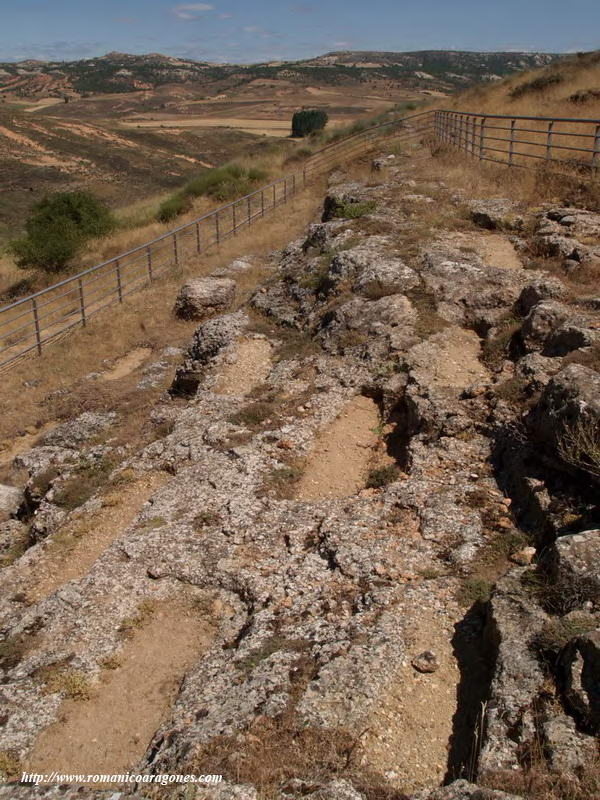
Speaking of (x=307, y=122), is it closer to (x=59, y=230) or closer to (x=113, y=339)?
(x=59, y=230)

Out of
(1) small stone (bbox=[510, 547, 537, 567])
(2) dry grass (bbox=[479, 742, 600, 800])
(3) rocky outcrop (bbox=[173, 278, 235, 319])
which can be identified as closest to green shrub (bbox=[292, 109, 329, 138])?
(3) rocky outcrop (bbox=[173, 278, 235, 319])

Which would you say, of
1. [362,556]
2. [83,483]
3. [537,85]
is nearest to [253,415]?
[83,483]

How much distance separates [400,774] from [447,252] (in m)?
9.10

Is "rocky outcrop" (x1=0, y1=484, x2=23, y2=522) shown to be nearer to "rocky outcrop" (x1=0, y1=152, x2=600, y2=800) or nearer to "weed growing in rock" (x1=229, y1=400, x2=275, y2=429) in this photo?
"rocky outcrop" (x1=0, y1=152, x2=600, y2=800)

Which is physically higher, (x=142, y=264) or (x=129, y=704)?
(x=142, y=264)

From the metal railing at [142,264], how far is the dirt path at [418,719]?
420 inches

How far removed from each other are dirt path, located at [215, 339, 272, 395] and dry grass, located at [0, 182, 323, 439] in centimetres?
237

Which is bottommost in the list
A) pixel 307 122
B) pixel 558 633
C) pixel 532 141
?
pixel 558 633

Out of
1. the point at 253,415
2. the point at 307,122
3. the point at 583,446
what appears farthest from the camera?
the point at 307,122

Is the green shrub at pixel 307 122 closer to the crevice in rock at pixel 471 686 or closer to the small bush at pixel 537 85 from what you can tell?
the small bush at pixel 537 85

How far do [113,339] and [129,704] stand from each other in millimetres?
11167

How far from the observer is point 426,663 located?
4.20 metres

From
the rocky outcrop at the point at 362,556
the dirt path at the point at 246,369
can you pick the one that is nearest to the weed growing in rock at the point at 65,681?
the rocky outcrop at the point at 362,556

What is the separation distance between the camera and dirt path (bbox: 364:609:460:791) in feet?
11.7
